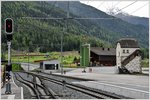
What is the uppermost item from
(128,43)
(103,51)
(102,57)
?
(128,43)

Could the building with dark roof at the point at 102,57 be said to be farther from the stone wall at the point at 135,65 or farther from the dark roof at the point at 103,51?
the stone wall at the point at 135,65

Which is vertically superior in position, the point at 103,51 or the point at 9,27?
the point at 9,27

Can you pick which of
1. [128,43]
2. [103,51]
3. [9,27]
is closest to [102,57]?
[103,51]

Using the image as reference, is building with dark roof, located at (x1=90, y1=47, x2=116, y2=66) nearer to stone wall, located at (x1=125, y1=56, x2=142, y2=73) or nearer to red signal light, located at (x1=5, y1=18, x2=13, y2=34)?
stone wall, located at (x1=125, y1=56, x2=142, y2=73)

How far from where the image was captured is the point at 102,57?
110m

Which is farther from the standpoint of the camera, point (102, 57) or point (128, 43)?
point (102, 57)

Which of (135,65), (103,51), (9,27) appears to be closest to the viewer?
(9,27)

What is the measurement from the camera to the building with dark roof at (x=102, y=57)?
10852 centimetres

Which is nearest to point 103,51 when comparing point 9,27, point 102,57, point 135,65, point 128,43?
point 102,57

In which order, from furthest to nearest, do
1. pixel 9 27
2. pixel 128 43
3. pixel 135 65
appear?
pixel 128 43 < pixel 135 65 < pixel 9 27

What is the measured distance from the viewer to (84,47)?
4232 inches

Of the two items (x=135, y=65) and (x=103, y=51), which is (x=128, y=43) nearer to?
(x=135, y=65)

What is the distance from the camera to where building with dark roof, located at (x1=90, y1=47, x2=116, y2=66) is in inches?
4272

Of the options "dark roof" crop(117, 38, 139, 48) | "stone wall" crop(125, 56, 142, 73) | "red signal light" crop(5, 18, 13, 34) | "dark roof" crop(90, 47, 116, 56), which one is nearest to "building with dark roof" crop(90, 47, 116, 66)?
"dark roof" crop(90, 47, 116, 56)
